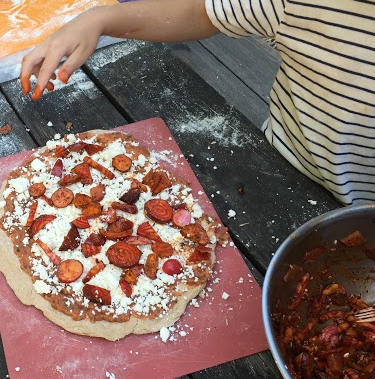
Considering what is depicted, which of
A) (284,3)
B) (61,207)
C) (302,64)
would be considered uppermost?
(284,3)

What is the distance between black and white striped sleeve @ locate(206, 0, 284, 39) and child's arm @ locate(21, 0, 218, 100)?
1.6 inches

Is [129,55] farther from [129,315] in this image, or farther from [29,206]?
[129,315]

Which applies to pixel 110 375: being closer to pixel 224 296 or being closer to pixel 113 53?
pixel 224 296

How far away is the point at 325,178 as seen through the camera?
3.97 feet

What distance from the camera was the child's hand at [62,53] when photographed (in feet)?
Result: 3.54

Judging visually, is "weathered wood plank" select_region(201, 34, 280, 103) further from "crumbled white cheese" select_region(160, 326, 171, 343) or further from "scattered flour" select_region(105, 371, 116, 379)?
"scattered flour" select_region(105, 371, 116, 379)

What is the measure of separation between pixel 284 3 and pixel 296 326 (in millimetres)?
656

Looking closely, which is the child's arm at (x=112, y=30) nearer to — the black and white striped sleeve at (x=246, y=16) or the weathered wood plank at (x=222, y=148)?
the black and white striped sleeve at (x=246, y=16)

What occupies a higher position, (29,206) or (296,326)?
(29,206)

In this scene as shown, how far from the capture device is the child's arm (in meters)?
1.10

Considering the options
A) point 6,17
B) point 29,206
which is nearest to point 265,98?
point 29,206

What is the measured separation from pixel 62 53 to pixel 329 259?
25.7 inches

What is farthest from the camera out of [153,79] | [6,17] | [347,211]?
[6,17]

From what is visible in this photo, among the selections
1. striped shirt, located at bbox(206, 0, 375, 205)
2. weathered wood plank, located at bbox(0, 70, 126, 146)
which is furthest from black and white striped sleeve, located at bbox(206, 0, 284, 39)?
weathered wood plank, located at bbox(0, 70, 126, 146)
